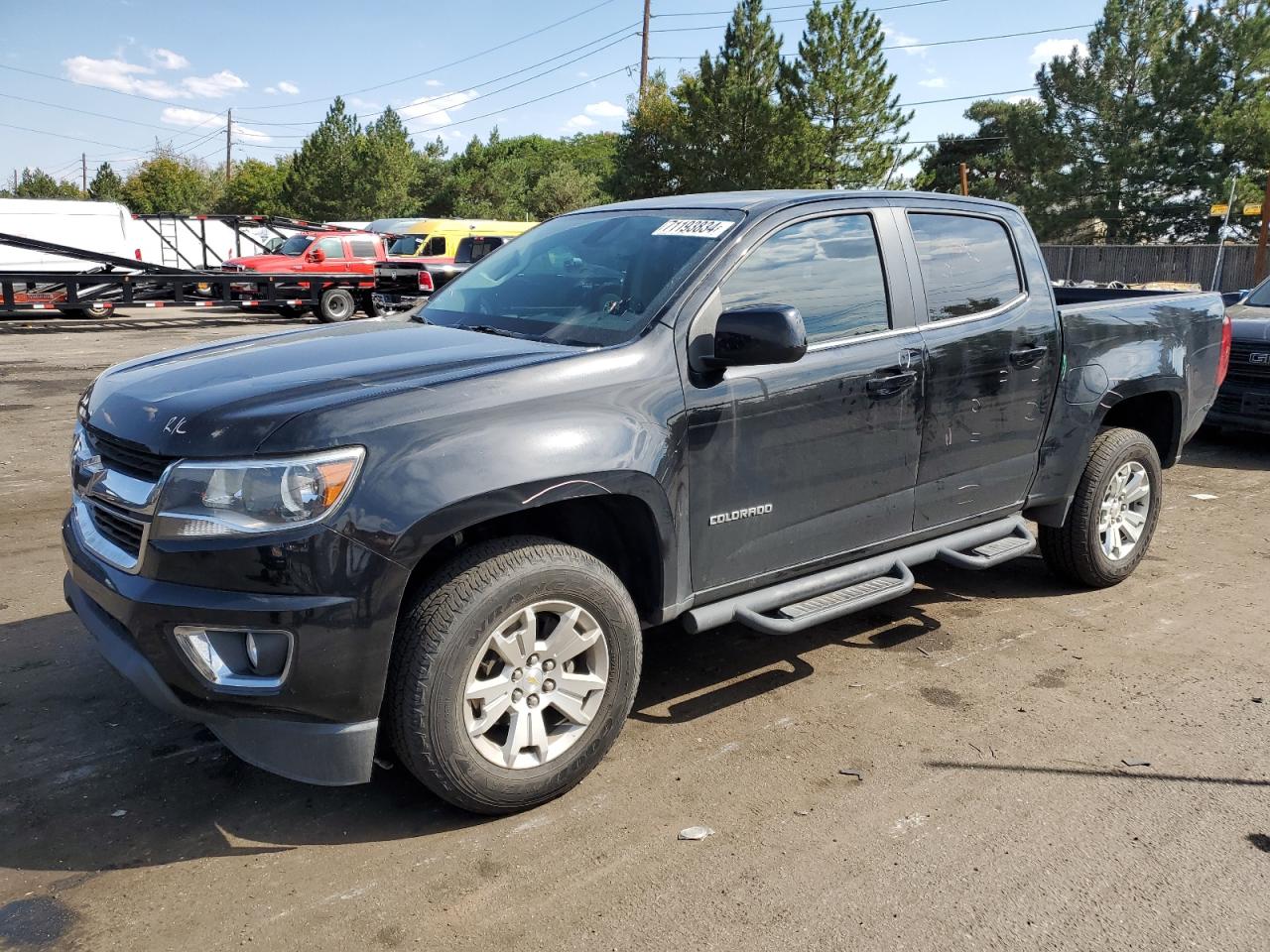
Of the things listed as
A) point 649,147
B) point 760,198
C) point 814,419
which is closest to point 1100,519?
point 814,419

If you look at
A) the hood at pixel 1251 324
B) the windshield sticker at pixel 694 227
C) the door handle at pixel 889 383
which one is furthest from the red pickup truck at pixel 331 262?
the door handle at pixel 889 383

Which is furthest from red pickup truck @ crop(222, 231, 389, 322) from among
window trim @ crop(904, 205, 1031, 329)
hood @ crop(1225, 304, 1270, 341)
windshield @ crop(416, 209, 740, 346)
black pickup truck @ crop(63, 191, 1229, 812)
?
window trim @ crop(904, 205, 1031, 329)

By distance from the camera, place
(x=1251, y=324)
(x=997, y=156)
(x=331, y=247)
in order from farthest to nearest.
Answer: (x=997, y=156), (x=331, y=247), (x=1251, y=324)

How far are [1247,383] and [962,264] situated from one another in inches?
220

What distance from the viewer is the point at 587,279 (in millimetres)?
3830

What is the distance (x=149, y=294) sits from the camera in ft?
64.4

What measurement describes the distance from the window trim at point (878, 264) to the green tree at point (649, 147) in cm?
4137

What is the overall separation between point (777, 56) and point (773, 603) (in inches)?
1628

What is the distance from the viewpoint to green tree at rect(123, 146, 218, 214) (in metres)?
74.1

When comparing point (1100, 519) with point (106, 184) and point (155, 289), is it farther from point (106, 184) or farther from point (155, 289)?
point (106, 184)

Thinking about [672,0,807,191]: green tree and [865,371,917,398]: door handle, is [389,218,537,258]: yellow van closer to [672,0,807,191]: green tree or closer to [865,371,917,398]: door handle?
[672,0,807,191]: green tree

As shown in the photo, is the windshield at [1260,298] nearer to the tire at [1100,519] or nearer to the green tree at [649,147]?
the tire at [1100,519]

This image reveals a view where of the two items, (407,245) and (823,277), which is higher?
(407,245)

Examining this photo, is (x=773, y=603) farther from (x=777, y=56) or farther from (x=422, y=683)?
(x=777, y=56)
